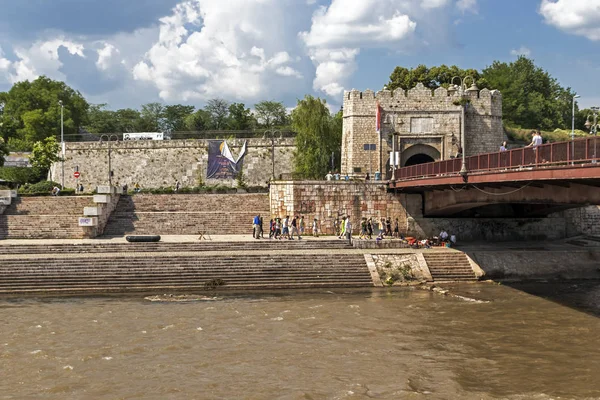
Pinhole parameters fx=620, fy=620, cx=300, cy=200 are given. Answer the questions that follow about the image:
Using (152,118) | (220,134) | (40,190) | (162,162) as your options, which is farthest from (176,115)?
(40,190)

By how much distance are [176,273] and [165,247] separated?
3251mm

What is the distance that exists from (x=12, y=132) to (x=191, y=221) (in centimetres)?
4107

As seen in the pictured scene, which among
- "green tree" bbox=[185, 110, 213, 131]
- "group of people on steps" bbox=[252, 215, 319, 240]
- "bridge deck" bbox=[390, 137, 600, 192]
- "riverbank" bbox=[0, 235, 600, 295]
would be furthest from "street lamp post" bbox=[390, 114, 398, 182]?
"green tree" bbox=[185, 110, 213, 131]

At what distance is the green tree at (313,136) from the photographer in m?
45.0

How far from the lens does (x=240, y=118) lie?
77938 mm

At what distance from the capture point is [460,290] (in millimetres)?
25125

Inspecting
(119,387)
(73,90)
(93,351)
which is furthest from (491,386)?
(73,90)

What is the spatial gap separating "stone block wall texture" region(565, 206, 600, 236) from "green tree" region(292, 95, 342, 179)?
17.0 m

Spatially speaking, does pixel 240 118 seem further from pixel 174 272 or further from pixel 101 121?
pixel 174 272

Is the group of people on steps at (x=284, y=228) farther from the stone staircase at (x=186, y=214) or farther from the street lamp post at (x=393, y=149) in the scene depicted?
the street lamp post at (x=393, y=149)

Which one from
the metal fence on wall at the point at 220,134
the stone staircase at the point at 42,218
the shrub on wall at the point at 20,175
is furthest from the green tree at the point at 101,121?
the stone staircase at the point at 42,218

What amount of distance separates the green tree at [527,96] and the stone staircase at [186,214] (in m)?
31.1

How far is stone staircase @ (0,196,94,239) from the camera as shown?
104 ft

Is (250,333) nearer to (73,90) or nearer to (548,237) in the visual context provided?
(548,237)
